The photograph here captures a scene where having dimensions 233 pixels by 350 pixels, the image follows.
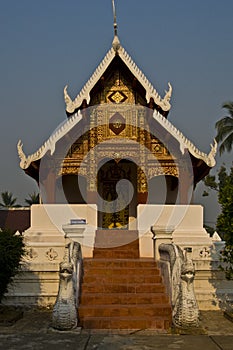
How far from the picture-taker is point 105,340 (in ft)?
21.0

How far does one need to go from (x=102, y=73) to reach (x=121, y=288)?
6.39m

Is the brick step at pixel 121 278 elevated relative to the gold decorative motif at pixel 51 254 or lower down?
lower down

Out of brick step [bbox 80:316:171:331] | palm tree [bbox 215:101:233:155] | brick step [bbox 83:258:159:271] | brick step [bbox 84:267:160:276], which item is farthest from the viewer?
palm tree [bbox 215:101:233:155]

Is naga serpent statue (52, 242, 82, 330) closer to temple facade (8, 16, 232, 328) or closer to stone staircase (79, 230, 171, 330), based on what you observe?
stone staircase (79, 230, 171, 330)

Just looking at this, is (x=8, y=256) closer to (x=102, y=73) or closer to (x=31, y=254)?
(x=31, y=254)

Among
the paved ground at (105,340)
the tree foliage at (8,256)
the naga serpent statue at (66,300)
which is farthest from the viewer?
the tree foliage at (8,256)

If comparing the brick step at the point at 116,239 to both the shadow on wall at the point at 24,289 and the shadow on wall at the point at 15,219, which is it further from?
the shadow on wall at the point at 15,219

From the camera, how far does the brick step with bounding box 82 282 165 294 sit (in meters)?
8.41

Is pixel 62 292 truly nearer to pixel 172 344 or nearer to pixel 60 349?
pixel 60 349

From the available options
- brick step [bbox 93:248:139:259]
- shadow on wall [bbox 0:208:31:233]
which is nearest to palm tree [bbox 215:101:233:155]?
shadow on wall [bbox 0:208:31:233]

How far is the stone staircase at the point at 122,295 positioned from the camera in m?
7.53

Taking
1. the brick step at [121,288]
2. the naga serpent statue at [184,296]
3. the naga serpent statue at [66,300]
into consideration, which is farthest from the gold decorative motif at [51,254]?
the naga serpent statue at [184,296]

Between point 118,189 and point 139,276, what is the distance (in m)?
5.72

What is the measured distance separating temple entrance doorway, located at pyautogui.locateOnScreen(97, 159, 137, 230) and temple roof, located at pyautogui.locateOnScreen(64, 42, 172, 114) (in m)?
2.35
